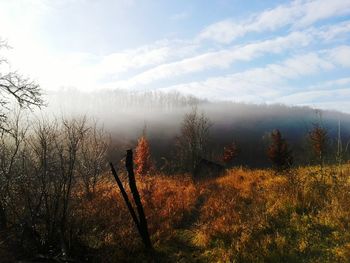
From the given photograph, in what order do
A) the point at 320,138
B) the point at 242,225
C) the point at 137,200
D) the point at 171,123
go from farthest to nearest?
the point at 171,123
the point at 320,138
the point at 242,225
the point at 137,200

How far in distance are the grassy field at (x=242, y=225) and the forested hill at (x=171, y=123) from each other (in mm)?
58136

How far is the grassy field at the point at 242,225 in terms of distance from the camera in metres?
8.35

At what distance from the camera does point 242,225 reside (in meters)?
10.0

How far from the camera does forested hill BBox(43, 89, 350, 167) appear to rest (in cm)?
9875

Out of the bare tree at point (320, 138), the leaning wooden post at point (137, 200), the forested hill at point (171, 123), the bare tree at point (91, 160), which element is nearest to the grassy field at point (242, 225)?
the leaning wooden post at point (137, 200)

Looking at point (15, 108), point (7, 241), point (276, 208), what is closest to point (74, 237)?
point (7, 241)

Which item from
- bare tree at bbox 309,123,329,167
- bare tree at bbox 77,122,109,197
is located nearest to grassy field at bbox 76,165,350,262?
bare tree at bbox 309,123,329,167

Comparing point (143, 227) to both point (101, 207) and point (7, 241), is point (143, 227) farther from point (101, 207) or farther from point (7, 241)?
point (101, 207)

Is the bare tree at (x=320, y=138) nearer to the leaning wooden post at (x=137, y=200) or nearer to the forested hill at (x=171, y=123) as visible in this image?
the leaning wooden post at (x=137, y=200)

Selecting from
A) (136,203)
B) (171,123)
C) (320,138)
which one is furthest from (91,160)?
(171,123)

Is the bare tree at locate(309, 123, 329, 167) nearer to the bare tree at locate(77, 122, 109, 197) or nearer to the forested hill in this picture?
the bare tree at locate(77, 122, 109, 197)

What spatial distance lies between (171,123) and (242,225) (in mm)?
121161

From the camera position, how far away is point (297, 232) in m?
9.01

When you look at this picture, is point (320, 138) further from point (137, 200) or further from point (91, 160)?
point (91, 160)
